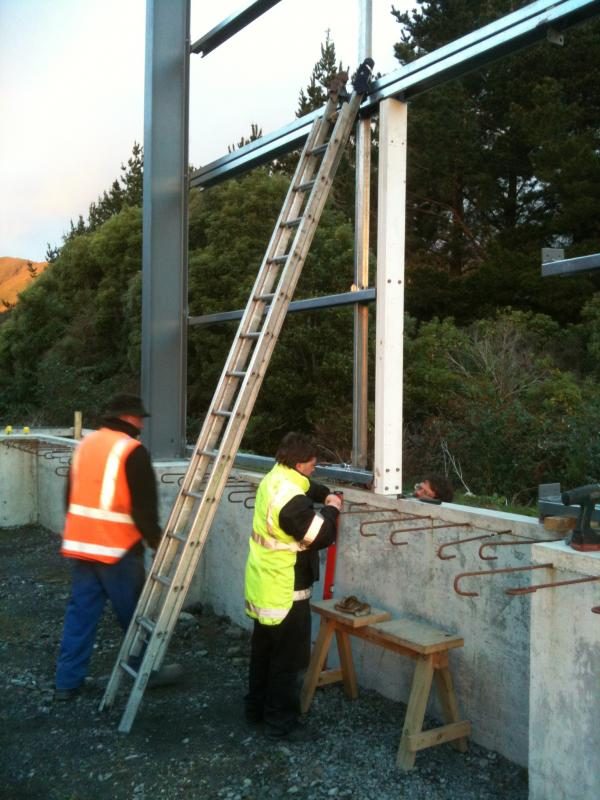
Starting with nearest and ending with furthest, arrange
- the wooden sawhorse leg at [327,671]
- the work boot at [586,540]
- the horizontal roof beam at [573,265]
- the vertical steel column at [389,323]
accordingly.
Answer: the work boot at [586,540]
the horizontal roof beam at [573,265]
the wooden sawhorse leg at [327,671]
the vertical steel column at [389,323]

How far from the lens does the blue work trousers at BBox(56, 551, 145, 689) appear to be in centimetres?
519

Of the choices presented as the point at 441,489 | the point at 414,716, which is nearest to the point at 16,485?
the point at 441,489

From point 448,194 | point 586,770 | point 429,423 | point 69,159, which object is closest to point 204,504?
point 586,770

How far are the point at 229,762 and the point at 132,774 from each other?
48cm

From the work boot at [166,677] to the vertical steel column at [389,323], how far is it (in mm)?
1715

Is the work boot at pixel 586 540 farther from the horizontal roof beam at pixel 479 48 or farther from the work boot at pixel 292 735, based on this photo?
the horizontal roof beam at pixel 479 48

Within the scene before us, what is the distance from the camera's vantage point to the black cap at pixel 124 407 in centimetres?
527

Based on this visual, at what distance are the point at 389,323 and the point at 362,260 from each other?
0.68 meters

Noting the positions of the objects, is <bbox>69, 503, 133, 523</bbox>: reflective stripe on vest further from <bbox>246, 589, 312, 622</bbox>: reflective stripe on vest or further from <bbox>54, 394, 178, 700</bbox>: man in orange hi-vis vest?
<bbox>246, 589, 312, 622</bbox>: reflective stripe on vest

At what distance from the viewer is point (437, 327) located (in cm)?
1789

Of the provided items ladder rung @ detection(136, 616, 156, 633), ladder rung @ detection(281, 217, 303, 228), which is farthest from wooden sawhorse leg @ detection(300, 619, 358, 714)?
ladder rung @ detection(281, 217, 303, 228)

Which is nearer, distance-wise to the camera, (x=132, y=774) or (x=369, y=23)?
(x=132, y=774)

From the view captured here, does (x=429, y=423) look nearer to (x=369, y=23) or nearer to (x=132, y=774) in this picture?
(x=369, y=23)

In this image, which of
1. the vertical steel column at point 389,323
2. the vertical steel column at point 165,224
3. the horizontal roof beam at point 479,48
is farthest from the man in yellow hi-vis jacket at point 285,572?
the vertical steel column at point 165,224
